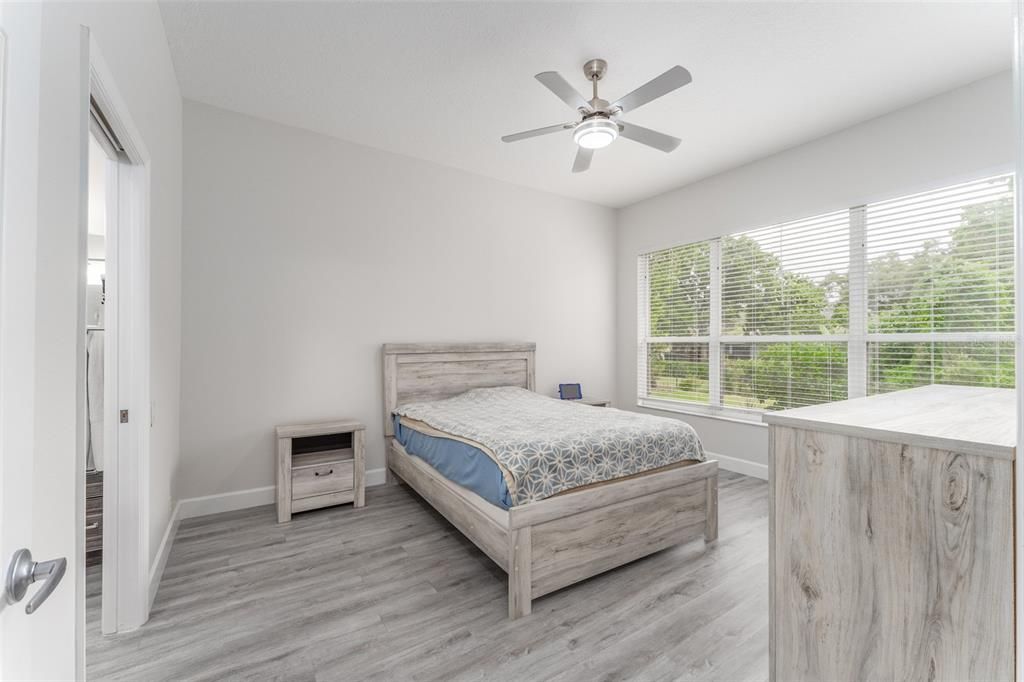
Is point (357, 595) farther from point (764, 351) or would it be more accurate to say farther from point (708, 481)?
point (764, 351)

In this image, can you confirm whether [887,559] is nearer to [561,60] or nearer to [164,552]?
[561,60]

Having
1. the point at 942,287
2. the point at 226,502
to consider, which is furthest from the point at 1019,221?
the point at 226,502

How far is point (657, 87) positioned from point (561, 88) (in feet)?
1.53

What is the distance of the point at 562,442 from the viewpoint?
2184 millimetres

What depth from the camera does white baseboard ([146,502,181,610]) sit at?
6.47ft

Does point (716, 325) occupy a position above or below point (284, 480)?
above

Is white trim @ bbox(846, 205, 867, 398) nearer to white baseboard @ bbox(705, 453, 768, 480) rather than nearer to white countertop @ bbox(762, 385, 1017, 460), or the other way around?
white baseboard @ bbox(705, 453, 768, 480)

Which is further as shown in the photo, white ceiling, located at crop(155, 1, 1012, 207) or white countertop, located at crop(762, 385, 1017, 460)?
white ceiling, located at crop(155, 1, 1012, 207)

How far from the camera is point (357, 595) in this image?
80.3 inches

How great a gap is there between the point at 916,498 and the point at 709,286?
3618mm

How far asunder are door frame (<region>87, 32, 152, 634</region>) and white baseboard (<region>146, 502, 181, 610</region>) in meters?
0.14

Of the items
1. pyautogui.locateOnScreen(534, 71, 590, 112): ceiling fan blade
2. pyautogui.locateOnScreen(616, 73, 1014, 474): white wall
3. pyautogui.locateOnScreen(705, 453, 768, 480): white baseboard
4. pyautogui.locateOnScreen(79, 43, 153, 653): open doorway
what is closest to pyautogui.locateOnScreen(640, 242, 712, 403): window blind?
pyautogui.locateOnScreen(616, 73, 1014, 474): white wall

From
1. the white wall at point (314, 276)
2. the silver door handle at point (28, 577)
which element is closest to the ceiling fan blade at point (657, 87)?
the white wall at point (314, 276)

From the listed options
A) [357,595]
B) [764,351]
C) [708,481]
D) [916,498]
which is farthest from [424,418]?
[764,351]
